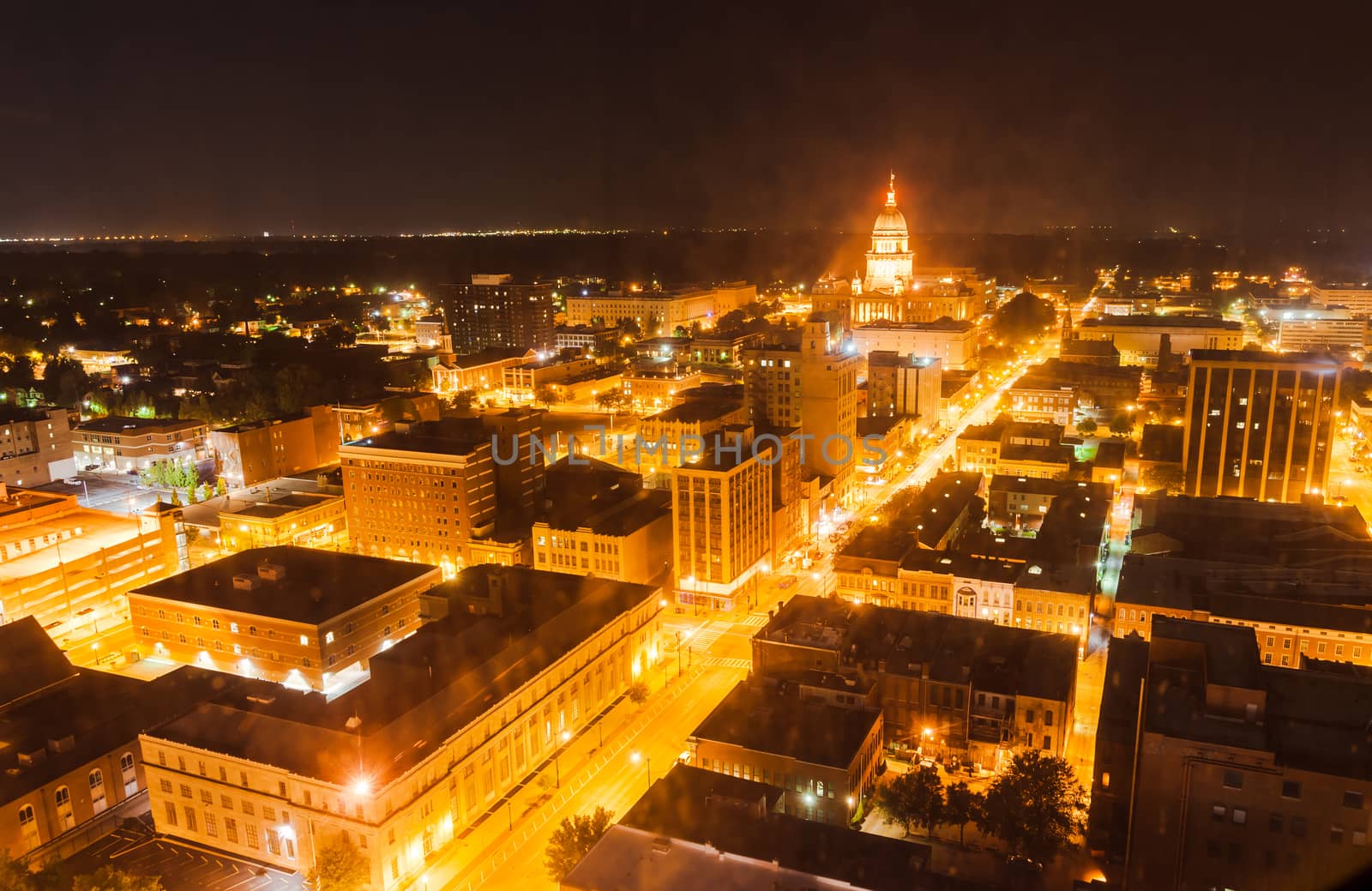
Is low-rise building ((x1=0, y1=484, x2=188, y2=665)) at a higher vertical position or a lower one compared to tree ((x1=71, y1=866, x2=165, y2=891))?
higher

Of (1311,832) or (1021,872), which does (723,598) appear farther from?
(1311,832)

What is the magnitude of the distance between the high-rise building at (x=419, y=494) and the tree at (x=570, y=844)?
1842 centimetres

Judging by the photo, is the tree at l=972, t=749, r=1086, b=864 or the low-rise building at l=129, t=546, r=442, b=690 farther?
the low-rise building at l=129, t=546, r=442, b=690

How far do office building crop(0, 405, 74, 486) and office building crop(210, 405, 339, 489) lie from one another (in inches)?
260

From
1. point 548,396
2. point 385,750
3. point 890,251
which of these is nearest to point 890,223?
point 890,251

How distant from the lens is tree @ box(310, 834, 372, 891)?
56.0 feet

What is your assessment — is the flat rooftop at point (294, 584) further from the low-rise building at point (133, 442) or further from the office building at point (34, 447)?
the low-rise building at point (133, 442)

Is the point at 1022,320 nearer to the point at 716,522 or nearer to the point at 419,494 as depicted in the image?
the point at 716,522

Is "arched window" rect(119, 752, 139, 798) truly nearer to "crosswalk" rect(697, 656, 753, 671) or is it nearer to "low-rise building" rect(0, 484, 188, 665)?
"low-rise building" rect(0, 484, 188, 665)

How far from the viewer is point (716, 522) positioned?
99.5ft

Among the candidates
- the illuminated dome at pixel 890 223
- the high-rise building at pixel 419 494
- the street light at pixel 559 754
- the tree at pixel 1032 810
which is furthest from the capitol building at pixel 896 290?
the tree at pixel 1032 810

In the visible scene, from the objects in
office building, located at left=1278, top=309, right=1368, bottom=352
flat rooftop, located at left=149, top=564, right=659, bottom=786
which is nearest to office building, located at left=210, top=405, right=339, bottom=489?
flat rooftop, located at left=149, top=564, right=659, bottom=786

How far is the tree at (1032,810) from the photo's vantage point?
1753 centimetres

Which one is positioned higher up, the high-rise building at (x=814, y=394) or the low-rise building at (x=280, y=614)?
the high-rise building at (x=814, y=394)
